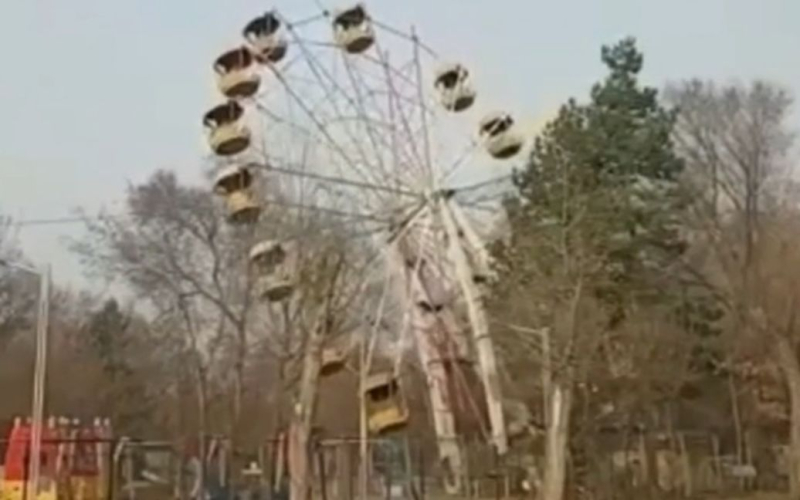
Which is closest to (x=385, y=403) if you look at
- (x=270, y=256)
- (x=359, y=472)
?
(x=359, y=472)

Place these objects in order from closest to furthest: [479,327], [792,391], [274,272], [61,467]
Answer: [274,272] → [479,327] → [61,467] → [792,391]

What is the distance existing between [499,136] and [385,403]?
598cm

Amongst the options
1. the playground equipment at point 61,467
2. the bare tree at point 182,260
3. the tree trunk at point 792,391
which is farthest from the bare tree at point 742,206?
the playground equipment at point 61,467

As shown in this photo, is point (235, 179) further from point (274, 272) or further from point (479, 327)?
point (479, 327)

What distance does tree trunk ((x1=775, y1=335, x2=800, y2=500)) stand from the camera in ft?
137

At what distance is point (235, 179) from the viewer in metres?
26.0

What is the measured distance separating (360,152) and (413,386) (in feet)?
43.3

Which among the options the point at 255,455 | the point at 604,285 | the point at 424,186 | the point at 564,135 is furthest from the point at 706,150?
the point at 424,186

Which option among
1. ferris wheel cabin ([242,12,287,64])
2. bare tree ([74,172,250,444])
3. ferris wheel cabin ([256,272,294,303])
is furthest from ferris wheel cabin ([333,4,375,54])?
bare tree ([74,172,250,444])

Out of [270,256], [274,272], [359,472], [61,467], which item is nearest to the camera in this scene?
[274,272]

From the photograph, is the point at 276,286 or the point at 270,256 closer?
the point at 276,286

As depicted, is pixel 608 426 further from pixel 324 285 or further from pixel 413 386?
pixel 324 285

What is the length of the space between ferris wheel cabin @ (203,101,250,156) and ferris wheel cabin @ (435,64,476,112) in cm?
443

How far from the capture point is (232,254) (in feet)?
153
